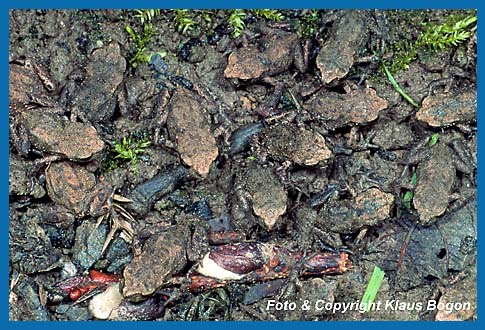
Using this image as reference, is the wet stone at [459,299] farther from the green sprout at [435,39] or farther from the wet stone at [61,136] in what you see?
the wet stone at [61,136]

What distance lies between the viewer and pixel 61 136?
24.1ft

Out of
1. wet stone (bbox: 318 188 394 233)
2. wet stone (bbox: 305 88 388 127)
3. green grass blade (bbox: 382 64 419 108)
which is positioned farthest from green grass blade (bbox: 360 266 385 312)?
green grass blade (bbox: 382 64 419 108)

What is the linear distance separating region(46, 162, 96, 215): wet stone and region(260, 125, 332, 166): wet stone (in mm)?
1722

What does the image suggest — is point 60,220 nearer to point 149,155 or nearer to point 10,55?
point 149,155

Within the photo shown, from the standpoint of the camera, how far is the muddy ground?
7.03 m

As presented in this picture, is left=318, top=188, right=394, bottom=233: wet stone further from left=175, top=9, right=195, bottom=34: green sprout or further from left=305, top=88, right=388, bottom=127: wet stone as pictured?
left=175, top=9, right=195, bottom=34: green sprout

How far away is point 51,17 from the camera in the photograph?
7.56 m

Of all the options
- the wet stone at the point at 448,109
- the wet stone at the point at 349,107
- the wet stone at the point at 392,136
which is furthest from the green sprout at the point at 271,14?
the wet stone at the point at 448,109

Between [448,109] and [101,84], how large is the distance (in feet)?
11.2

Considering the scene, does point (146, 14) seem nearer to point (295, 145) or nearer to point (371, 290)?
point (295, 145)

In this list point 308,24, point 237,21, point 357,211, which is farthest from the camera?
point 308,24

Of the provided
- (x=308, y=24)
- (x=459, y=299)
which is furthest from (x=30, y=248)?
(x=459, y=299)

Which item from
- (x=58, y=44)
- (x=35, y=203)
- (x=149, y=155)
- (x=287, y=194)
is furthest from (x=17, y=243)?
(x=287, y=194)

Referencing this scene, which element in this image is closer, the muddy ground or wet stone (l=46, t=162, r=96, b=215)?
the muddy ground
